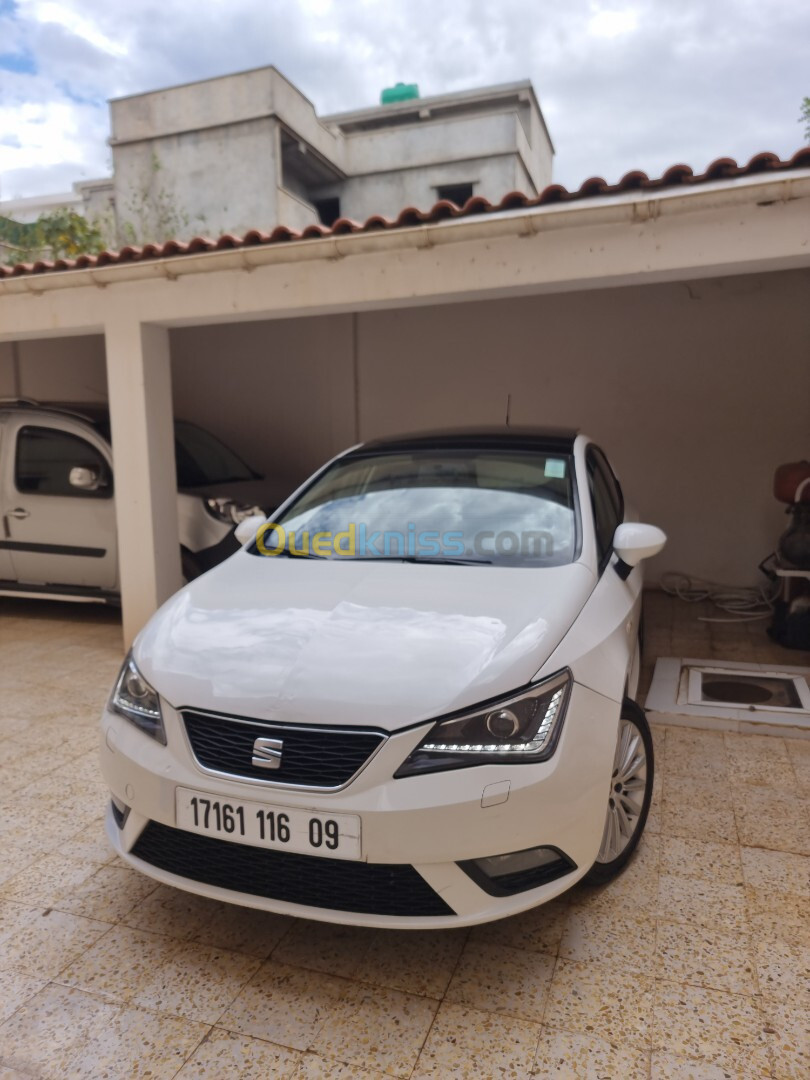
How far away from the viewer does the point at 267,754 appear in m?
2.01

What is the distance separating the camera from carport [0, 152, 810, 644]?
3.90 meters

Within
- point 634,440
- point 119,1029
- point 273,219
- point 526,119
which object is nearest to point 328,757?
point 119,1029

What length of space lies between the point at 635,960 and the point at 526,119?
77.3 feet

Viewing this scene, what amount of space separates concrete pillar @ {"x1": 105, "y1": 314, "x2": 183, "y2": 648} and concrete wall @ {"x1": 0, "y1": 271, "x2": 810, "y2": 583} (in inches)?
64.7

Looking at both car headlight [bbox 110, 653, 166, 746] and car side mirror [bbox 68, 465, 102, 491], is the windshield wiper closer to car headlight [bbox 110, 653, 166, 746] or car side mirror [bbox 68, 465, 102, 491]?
car headlight [bbox 110, 653, 166, 746]

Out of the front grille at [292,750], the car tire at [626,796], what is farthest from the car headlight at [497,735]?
the car tire at [626,796]

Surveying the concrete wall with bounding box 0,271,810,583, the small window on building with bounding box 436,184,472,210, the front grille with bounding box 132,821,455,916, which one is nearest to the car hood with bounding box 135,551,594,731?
the front grille with bounding box 132,821,455,916

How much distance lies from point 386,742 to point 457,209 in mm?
3407

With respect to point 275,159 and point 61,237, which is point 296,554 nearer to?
point 61,237

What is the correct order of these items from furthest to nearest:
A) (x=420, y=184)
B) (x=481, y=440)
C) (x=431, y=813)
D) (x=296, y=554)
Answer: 1. (x=420, y=184)
2. (x=481, y=440)
3. (x=296, y=554)
4. (x=431, y=813)

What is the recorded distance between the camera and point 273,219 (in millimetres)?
18469

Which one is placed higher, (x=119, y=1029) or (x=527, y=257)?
(x=527, y=257)

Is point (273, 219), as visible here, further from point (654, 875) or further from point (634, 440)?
point (654, 875)

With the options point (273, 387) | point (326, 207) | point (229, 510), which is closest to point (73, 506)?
point (229, 510)
